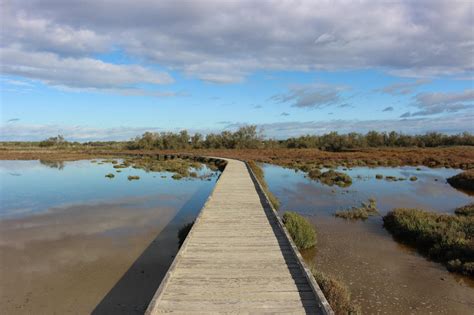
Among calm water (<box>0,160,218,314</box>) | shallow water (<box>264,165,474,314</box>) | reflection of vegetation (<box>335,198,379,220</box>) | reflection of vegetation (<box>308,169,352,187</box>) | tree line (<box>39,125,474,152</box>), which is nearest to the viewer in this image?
shallow water (<box>264,165,474,314</box>)

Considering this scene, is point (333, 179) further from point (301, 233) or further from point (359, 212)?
point (301, 233)

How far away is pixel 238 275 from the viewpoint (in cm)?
588

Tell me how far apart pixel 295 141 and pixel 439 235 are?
242ft

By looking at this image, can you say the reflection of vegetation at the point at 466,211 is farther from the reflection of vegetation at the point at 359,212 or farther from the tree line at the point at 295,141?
the tree line at the point at 295,141

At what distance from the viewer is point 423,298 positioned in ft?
23.9

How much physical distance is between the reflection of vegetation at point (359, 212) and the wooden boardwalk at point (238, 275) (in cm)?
557

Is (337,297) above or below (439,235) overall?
below

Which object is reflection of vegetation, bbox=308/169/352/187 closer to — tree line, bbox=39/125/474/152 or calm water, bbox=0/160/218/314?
calm water, bbox=0/160/218/314

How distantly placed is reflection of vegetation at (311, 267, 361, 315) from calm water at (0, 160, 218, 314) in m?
3.56

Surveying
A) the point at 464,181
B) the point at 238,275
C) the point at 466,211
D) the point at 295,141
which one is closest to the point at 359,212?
the point at 466,211

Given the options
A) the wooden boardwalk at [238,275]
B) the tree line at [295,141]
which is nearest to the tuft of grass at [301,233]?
the wooden boardwalk at [238,275]

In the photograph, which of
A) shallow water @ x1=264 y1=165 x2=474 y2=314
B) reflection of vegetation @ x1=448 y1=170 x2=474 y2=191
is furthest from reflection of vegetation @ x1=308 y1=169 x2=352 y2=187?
reflection of vegetation @ x1=448 y1=170 x2=474 y2=191

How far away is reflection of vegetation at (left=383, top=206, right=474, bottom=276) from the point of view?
352 inches

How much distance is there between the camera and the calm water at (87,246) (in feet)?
23.8
